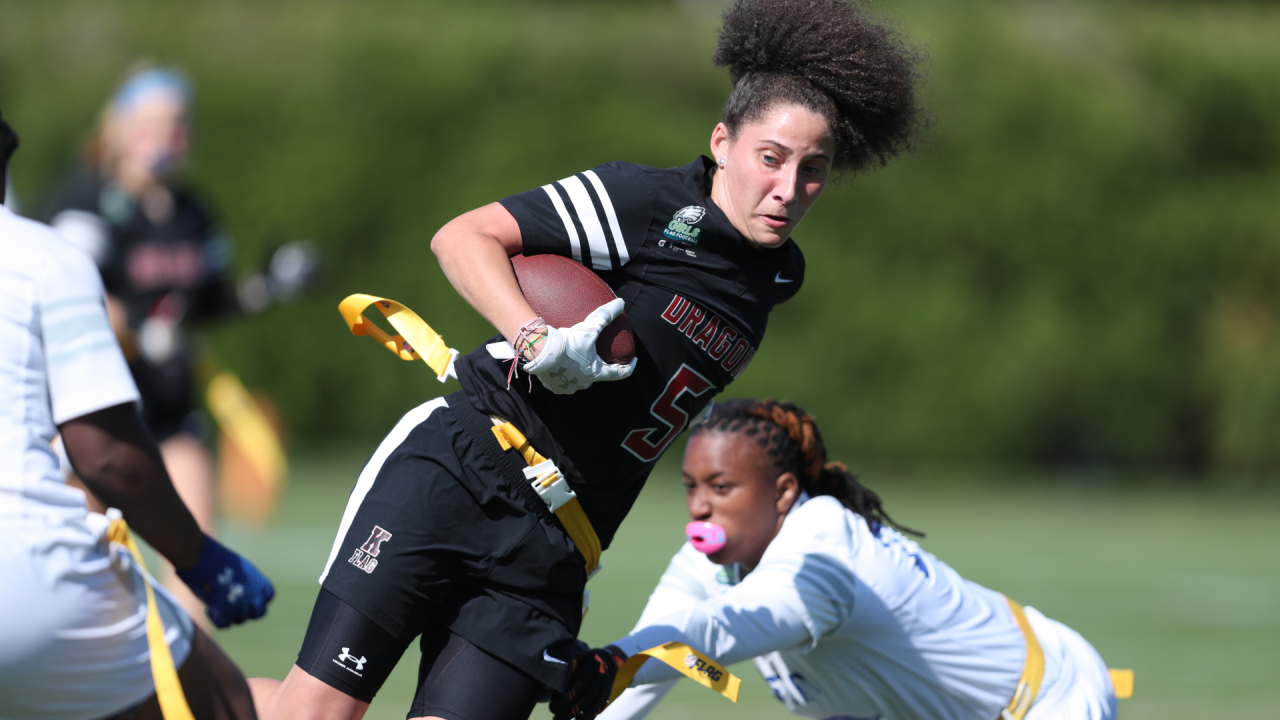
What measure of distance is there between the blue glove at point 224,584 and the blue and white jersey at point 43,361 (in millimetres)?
456

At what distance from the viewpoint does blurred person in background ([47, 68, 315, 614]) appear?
274 inches

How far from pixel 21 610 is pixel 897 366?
47.7 ft

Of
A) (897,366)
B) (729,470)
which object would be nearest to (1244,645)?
(729,470)

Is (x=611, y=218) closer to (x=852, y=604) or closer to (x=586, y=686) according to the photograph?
(x=586, y=686)

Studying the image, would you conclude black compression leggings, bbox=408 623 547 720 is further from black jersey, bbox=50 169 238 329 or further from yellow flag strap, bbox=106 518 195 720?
black jersey, bbox=50 169 238 329

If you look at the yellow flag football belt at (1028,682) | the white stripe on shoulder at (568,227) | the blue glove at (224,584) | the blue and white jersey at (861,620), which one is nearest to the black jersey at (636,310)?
the white stripe on shoulder at (568,227)

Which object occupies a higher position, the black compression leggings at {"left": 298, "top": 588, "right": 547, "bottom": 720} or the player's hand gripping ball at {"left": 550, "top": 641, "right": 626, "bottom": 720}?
the player's hand gripping ball at {"left": 550, "top": 641, "right": 626, "bottom": 720}

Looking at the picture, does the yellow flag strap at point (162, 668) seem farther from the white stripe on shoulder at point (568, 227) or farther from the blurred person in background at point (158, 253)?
the blurred person in background at point (158, 253)

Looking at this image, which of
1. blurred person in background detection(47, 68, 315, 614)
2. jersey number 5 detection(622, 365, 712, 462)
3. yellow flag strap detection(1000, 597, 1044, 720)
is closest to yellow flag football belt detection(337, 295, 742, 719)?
jersey number 5 detection(622, 365, 712, 462)

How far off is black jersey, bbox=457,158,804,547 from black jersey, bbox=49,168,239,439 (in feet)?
13.7

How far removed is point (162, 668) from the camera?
7.89 ft

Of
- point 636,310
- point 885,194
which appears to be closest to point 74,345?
point 636,310

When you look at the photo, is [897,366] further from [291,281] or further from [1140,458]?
[291,281]

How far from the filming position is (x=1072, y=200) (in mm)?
16297
